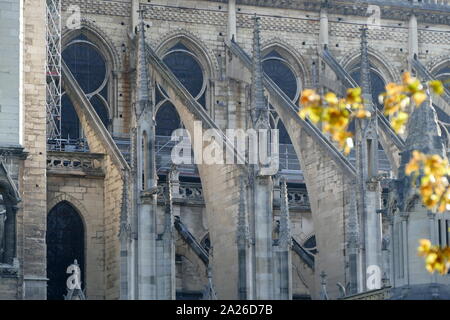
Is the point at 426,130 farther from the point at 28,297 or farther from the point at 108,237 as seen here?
the point at 108,237

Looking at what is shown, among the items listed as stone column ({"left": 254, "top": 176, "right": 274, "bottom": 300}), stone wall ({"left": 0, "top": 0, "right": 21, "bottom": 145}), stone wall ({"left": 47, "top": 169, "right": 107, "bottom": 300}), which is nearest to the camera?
stone wall ({"left": 0, "top": 0, "right": 21, "bottom": 145})

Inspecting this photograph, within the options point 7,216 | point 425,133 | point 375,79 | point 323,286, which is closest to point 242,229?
point 323,286

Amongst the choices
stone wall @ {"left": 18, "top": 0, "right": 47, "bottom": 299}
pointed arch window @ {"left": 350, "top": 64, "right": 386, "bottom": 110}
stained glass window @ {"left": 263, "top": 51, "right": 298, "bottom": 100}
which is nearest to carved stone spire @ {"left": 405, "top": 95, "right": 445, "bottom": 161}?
stone wall @ {"left": 18, "top": 0, "right": 47, "bottom": 299}

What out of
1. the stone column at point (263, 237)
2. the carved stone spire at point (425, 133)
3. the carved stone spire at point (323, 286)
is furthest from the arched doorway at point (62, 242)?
the carved stone spire at point (425, 133)

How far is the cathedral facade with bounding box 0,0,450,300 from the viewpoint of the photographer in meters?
36.2

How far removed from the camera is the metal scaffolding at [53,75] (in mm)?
41062

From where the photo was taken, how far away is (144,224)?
3719cm

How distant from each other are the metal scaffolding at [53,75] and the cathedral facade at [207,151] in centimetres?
12

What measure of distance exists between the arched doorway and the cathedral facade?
0.03 meters

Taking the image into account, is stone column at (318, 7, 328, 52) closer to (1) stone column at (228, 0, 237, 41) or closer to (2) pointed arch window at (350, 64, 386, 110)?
(2) pointed arch window at (350, 64, 386, 110)

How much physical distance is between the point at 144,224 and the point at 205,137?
4.21m

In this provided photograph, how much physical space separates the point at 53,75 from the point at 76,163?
Answer: 2069 millimetres
